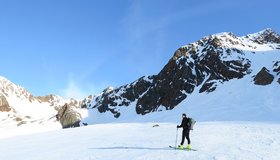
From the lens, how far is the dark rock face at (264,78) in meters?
121

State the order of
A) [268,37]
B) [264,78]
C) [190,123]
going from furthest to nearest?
[268,37]
[264,78]
[190,123]

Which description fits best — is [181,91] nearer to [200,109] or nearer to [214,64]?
[214,64]

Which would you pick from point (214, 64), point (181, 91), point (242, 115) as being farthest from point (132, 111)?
point (242, 115)

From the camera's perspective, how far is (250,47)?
172 meters

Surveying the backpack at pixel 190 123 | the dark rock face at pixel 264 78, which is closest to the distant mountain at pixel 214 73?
the dark rock face at pixel 264 78

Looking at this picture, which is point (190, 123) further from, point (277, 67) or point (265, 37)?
point (265, 37)

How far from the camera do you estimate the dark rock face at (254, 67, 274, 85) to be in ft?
398

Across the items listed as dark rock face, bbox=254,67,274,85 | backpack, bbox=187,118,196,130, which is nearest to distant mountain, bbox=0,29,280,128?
dark rock face, bbox=254,67,274,85

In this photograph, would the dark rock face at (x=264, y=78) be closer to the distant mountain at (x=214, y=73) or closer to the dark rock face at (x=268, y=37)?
the distant mountain at (x=214, y=73)

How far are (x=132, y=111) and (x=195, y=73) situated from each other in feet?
148

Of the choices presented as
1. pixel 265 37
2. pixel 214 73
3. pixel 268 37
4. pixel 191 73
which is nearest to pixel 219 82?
pixel 214 73

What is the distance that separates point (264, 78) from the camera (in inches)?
4860

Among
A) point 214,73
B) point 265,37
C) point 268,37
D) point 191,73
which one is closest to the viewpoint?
point 214,73

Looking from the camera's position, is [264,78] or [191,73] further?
[191,73]
